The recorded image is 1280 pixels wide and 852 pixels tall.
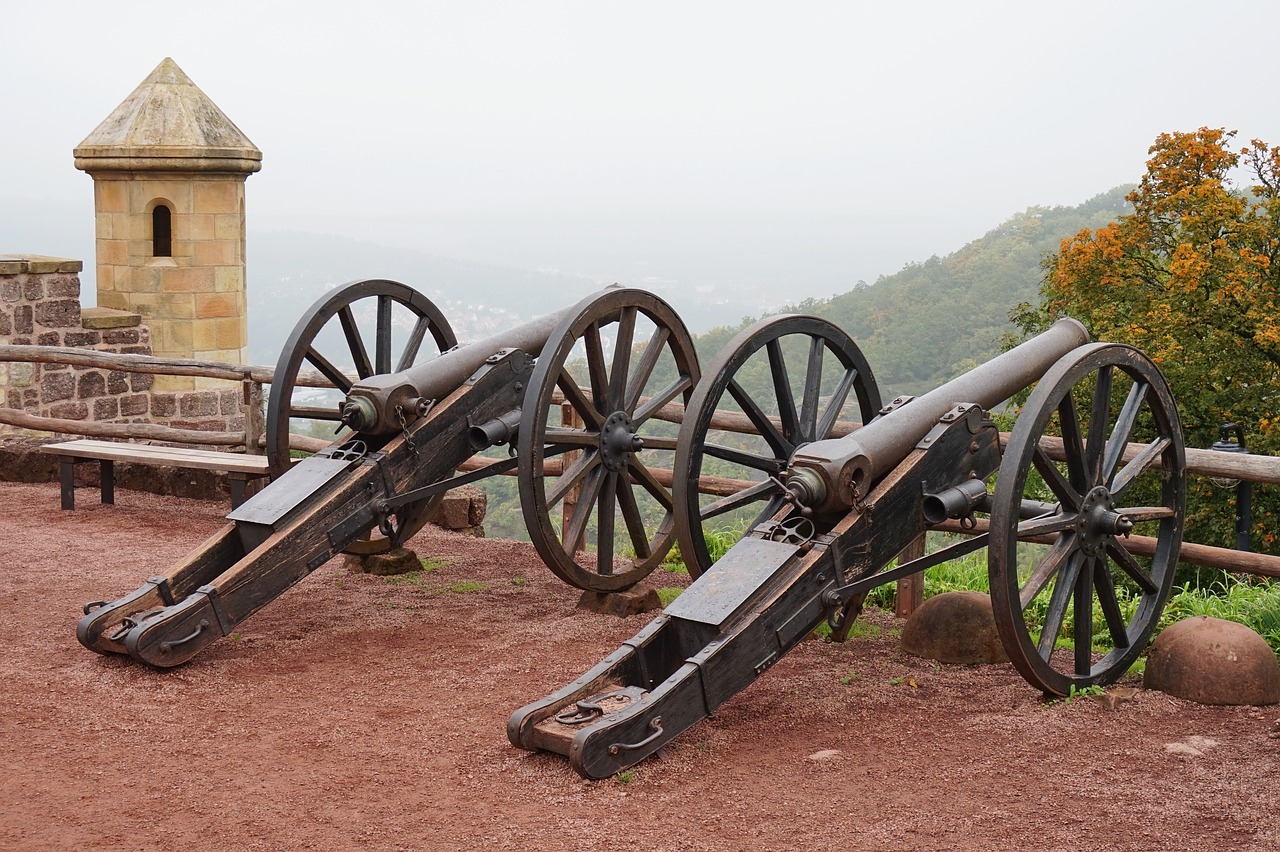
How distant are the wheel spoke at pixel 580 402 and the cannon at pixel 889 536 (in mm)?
624

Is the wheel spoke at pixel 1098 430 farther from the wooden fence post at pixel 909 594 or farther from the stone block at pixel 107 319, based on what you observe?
the stone block at pixel 107 319

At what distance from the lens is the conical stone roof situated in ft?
35.6

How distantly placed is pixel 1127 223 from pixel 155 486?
10.9 metres

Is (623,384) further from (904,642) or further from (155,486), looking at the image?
(155,486)

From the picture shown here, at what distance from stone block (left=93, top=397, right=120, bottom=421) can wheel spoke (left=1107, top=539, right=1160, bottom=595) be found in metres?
8.08

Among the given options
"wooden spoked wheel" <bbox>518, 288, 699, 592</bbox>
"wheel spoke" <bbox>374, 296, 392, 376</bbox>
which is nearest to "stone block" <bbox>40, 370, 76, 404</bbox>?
"wheel spoke" <bbox>374, 296, 392, 376</bbox>

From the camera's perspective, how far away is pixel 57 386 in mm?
9961

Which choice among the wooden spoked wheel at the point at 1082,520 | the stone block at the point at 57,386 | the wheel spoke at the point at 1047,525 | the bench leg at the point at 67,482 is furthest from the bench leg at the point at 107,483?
the wheel spoke at the point at 1047,525

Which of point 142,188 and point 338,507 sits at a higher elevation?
point 142,188

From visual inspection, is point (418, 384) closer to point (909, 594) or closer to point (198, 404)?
point (909, 594)

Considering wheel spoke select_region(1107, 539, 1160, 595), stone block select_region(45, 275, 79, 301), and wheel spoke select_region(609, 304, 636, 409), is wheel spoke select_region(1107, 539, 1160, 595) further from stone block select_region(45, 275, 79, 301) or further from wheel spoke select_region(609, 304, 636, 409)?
stone block select_region(45, 275, 79, 301)

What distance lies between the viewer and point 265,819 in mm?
3373

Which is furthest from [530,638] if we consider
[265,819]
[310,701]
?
[265,819]

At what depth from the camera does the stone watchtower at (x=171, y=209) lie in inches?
429
